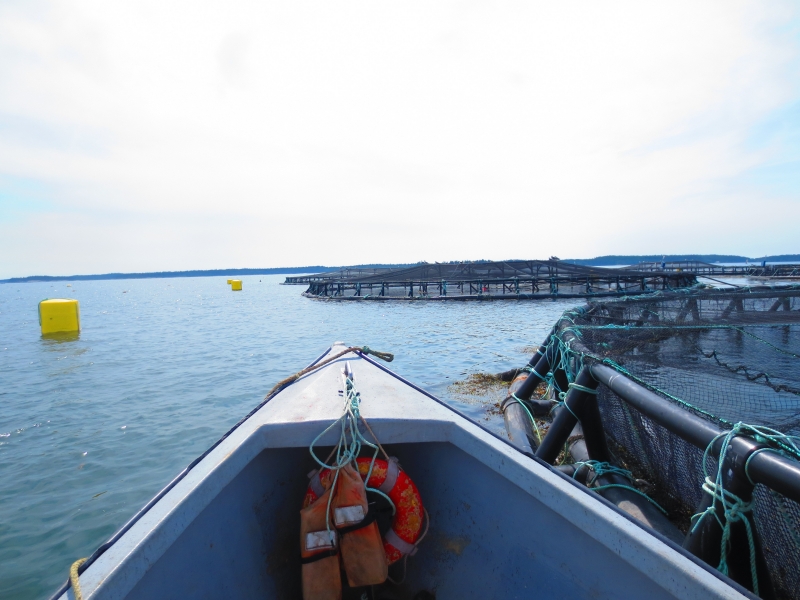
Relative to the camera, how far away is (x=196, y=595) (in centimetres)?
252

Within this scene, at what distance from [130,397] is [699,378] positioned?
43.4 ft

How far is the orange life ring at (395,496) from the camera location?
286 cm

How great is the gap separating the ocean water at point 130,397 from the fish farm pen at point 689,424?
309 cm

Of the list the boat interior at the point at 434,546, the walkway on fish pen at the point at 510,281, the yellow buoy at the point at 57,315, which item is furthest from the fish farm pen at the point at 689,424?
the walkway on fish pen at the point at 510,281

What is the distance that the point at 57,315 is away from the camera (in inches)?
1001

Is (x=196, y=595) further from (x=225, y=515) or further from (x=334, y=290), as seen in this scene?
(x=334, y=290)

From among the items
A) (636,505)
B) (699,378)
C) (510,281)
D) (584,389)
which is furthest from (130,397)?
(510,281)

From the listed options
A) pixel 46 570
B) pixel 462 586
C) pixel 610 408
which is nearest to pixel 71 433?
pixel 46 570

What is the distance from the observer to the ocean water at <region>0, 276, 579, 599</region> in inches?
235

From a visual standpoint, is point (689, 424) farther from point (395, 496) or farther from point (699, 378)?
point (699, 378)

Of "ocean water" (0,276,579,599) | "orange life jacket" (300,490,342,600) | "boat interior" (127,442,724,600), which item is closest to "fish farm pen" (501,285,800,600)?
"boat interior" (127,442,724,600)

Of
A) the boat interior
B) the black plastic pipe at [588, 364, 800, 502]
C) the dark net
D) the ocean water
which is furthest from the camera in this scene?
the ocean water

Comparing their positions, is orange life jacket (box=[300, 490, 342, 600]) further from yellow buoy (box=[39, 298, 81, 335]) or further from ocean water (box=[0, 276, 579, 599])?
yellow buoy (box=[39, 298, 81, 335])

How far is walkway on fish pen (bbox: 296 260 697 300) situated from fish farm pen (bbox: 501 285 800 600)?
31.2 metres
